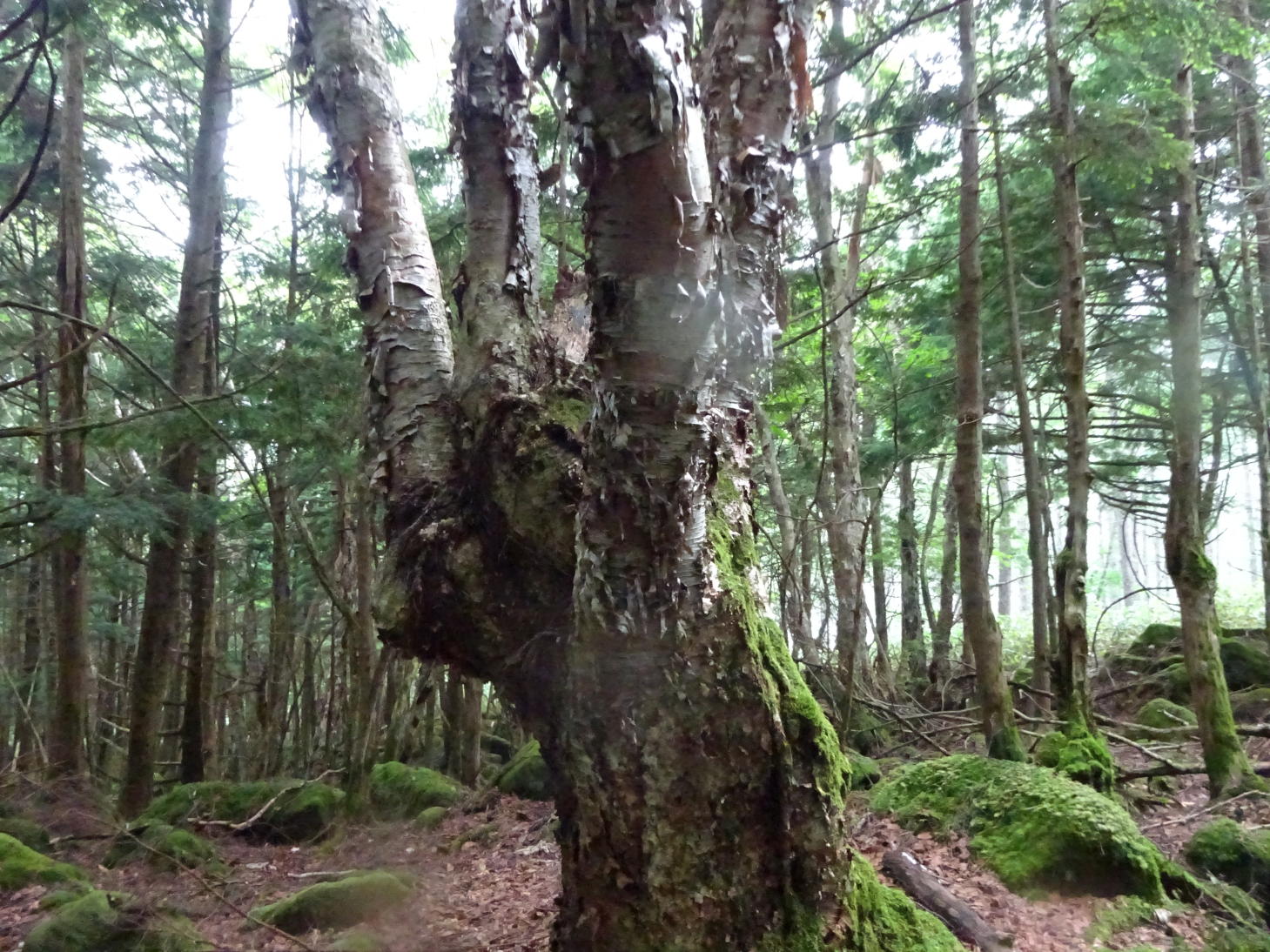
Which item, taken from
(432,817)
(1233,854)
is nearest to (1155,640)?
(1233,854)

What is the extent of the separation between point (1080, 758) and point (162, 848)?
22.1ft

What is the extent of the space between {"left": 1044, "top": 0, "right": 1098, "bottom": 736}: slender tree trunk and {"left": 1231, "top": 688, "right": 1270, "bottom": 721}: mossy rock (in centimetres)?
482

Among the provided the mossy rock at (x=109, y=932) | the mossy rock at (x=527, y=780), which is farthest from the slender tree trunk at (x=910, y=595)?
the mossy rock at (x=109, y=932)

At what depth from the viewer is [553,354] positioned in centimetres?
348

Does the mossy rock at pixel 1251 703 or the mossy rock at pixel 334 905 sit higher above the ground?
the mossy rock at pixel 1251 703

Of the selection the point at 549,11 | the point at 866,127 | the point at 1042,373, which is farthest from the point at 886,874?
the point at 1042,373

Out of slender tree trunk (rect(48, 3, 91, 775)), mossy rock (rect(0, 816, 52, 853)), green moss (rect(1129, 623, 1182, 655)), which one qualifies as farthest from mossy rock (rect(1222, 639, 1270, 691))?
slender tree trunk (rect(48, 3, 91, 775))

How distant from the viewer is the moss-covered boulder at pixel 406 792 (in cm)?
832

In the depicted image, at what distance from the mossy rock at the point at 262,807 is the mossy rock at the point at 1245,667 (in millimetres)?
10871

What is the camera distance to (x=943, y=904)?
154 inches

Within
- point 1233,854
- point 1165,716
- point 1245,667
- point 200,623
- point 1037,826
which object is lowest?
point 1233,854

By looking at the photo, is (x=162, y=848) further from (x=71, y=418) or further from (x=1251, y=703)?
(x=1251, y=703)

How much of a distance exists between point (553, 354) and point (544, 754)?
161 centimetres

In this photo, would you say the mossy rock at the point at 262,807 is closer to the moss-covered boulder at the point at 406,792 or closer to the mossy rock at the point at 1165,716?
the moss-covered boulder at the point at 406,792
